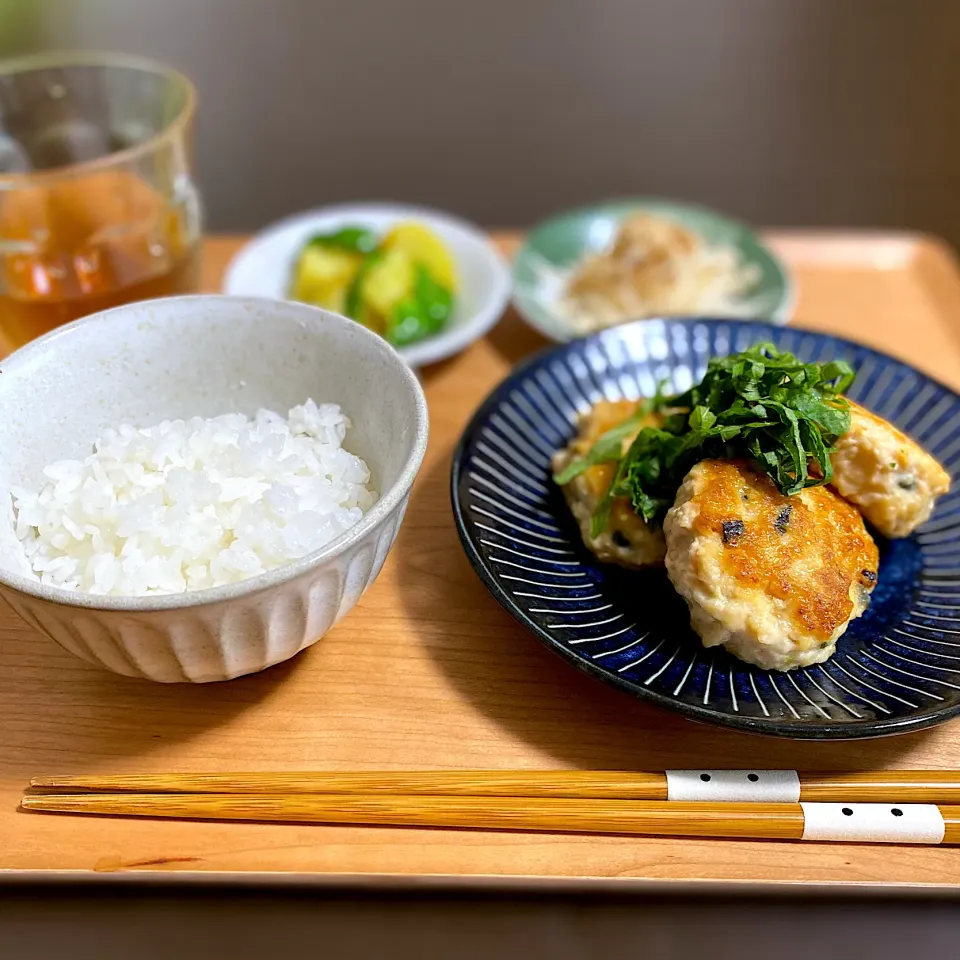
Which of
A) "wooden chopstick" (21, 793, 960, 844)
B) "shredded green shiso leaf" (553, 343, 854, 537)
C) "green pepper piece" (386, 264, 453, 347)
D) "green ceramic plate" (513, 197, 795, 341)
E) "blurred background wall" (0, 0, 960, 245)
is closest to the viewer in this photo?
"wooden chopstick" (21, 793, 960, 844)

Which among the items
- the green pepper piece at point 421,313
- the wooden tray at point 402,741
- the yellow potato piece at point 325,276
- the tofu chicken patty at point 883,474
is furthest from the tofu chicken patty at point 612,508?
the yellow potato piece at point 325,276

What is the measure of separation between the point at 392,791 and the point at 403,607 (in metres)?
0.34

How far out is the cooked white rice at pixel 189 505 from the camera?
1.14 metres

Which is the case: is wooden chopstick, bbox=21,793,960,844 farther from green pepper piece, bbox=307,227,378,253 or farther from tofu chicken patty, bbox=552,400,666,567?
green pepper piece, bbox=307,227,378,253

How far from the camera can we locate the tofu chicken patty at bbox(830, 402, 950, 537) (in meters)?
1.34

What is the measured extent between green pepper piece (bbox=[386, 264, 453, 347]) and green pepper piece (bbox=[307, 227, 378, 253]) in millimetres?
190

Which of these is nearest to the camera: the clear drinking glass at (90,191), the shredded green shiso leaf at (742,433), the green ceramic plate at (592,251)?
the shredded green shiso leaf at (742,433)

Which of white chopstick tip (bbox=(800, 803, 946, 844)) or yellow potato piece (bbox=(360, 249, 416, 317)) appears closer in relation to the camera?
white chopstick tip (bbox=(800, 803, 946, 844))

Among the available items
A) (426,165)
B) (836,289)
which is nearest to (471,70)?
(426,165)

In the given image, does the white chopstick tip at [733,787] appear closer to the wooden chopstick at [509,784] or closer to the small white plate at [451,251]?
the wooden chopstick at [509,784]

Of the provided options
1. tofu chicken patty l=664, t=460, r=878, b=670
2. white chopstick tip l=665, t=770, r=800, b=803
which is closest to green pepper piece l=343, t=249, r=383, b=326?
tofu chicken patty l=664, t=460, r=878, b=670

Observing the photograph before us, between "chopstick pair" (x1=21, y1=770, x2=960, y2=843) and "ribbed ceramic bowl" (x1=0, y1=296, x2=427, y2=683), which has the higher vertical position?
"ribbed ceramic bowl" (x1=0, y1=296, x2=427, y2=683)

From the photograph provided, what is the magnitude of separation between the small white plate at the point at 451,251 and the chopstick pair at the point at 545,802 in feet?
3.30

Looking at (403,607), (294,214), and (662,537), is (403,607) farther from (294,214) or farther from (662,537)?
(294,214)
